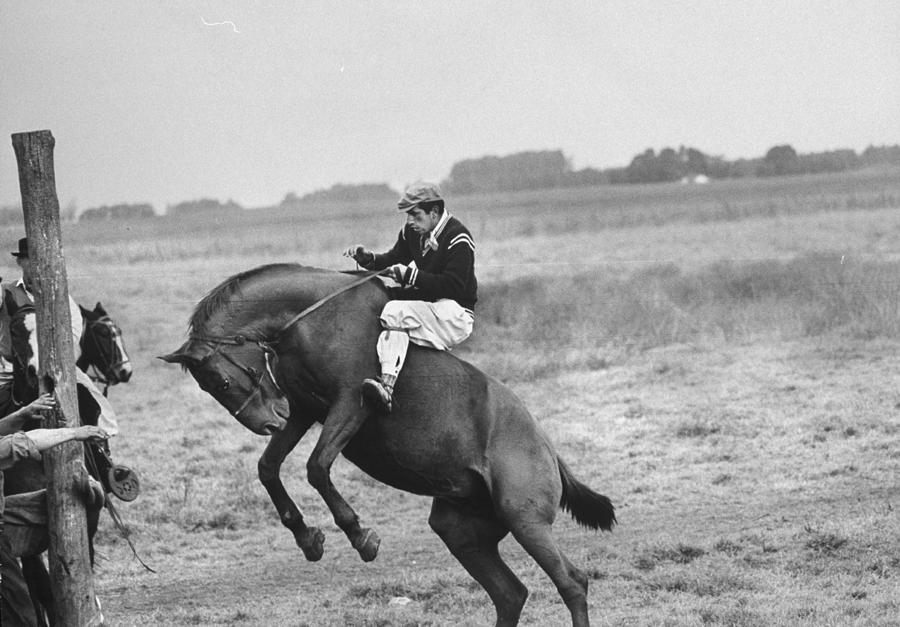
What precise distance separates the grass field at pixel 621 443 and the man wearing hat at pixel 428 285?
2659mm

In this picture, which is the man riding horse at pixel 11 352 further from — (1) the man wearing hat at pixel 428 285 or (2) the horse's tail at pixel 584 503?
(2) the horse's tail at pixel 584 503

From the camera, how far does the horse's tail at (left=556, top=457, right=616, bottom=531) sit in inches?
365

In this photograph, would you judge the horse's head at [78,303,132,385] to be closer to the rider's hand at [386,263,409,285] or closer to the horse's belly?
the horse's belly

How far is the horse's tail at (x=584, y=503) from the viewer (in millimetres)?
9273

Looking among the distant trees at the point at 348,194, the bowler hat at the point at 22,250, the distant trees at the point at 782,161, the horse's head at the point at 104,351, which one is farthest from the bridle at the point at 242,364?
the distant trees at the point at 782,161

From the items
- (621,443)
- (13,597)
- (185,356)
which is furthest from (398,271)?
(621,443)

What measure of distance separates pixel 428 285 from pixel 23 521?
298 cm

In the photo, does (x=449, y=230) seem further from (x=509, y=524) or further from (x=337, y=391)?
(x=509, y=524)

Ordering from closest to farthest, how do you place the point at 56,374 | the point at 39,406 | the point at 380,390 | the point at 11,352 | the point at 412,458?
the point at 39,406, the point at 56,374, the point at 380,390, the point at 412,458, the point at 11,352

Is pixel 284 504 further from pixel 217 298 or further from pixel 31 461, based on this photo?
pixel 31 461

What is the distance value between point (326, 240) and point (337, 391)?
24.5 m

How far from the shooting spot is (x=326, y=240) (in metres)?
32.3

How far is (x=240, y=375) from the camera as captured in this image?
8.14 meters

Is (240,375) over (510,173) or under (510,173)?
under
